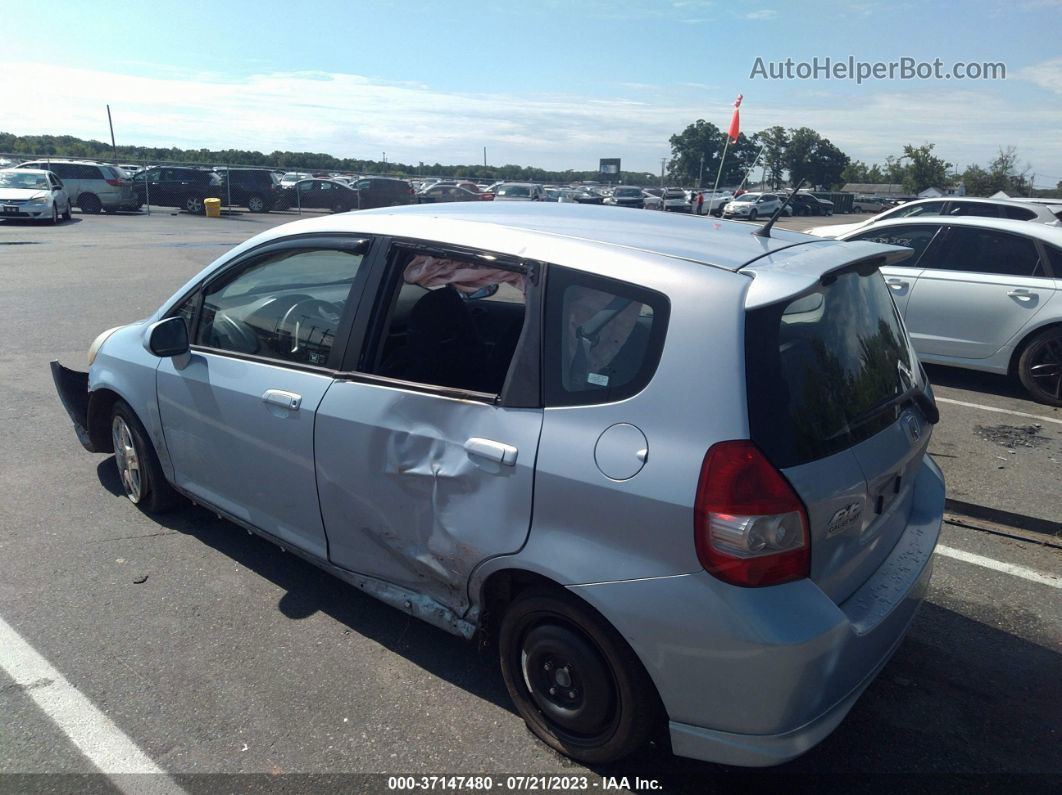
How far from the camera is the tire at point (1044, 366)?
731 centimetres

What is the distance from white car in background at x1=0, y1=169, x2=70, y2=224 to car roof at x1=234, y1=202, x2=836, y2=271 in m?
24.5

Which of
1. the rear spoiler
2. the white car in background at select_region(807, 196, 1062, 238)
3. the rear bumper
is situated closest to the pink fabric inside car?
the rear spoiler

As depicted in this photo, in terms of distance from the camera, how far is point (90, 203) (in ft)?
99.5

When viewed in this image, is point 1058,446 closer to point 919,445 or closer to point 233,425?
point 919,445

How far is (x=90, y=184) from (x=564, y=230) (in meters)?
32.3

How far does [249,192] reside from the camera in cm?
3431

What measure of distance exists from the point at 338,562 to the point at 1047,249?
7.10m

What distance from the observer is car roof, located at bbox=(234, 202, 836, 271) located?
2.81m

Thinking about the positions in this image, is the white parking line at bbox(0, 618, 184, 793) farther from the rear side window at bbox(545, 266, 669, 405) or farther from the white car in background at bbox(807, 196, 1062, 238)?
the white car in background at bbox(807, 196, 1062, 238)

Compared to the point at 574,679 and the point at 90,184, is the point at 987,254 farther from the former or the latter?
the point at 90,184

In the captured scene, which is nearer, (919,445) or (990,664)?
(919,445)

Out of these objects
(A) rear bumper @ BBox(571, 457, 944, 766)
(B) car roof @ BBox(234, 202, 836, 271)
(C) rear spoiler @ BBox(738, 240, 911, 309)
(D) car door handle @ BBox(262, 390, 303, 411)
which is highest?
(B) car roof @ BBox(234, 202, 836, 271)

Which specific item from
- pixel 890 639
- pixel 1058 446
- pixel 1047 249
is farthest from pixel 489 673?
pixel 1047 249

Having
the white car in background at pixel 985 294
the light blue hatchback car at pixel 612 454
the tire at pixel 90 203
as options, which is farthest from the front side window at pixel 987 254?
the tire at pixel 90 203
